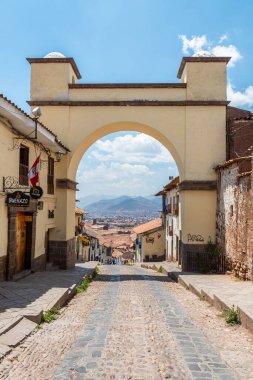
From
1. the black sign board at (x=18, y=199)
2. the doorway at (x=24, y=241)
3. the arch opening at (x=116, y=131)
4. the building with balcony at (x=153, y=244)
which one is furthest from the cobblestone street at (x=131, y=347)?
the building with balcony at (x=153, y=244)

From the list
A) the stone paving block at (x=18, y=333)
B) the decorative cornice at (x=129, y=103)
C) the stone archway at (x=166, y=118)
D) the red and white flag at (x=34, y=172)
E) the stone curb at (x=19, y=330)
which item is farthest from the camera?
the decorative cornice at (x=129, y=103)

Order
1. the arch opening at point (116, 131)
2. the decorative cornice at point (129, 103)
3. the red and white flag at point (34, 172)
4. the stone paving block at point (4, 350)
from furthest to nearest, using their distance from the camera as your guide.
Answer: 1. the arch opening at point (116, 131)
2. the decorative cornice at point (129, 103)
3. the red and white flag at point (34, 172)
4. the stone paving block at point (4, 350)

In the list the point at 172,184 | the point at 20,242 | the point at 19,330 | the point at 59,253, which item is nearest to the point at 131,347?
the point at 19,330

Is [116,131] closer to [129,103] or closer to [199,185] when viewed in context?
[129,103]

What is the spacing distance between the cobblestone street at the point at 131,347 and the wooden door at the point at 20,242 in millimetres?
4233

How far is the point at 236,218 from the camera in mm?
12359

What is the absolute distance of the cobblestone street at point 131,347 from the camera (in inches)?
187

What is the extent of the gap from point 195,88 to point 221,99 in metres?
1.23

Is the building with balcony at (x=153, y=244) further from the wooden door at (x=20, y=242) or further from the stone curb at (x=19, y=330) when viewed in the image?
the stone curb at (x=19, y=330)

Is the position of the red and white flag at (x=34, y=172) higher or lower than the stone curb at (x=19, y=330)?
higher

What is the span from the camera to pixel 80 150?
1650cm

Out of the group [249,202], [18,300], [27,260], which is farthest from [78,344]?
[27,260]

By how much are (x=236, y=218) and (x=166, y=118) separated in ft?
18.8

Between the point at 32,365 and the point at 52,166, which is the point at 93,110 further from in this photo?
the point at 32,365
